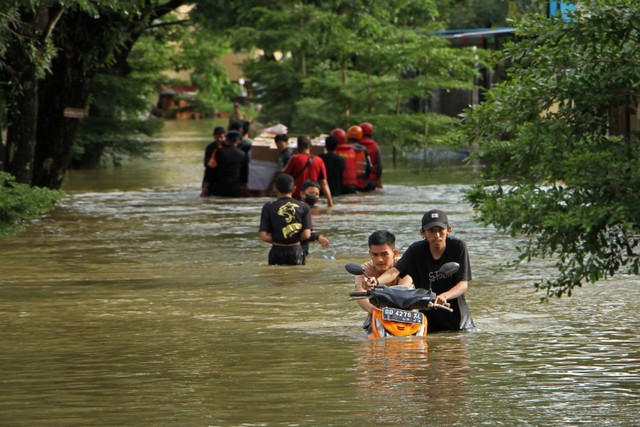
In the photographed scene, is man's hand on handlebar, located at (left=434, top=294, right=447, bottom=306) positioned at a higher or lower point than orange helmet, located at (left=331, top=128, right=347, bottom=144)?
lower

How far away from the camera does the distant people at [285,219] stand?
53.4 feet

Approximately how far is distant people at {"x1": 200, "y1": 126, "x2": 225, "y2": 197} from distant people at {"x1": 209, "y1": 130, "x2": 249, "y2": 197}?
0.06 meters

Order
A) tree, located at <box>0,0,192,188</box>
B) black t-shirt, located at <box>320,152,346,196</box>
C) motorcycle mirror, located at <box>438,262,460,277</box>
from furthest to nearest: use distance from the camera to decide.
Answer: black t-shirt, located at <box>320,152,346,196</box>, tree, located at <box>0,0,192,188</box>, motorcycle mirror, located at <box>438,262,460,277</box>

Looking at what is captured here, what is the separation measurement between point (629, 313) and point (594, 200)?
15.7 feet

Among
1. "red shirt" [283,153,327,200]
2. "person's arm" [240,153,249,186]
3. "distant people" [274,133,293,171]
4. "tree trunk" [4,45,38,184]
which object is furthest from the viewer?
"person's arm" [240,153,249,186]

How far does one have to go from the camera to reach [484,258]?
18.3 m

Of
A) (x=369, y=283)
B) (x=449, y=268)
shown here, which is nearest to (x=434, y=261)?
→ (x=369, y=283)

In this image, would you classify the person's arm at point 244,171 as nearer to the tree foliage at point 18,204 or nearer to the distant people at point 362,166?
the distant people at point 362,166

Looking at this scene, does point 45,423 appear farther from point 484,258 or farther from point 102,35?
point 102,35

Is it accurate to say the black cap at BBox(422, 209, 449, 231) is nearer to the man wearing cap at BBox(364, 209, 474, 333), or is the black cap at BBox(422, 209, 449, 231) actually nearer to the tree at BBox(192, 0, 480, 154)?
the man wearing cap at BBox(364, 209, 474, 333)

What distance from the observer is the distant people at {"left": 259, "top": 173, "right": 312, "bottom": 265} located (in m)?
16.3

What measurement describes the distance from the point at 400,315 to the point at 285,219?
17.7 feet

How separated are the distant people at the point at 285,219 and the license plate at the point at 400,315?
17.4ft

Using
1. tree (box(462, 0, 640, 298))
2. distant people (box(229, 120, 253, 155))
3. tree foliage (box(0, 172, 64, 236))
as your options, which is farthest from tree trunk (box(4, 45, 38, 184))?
tree (box(462, 0, 640, 298))
